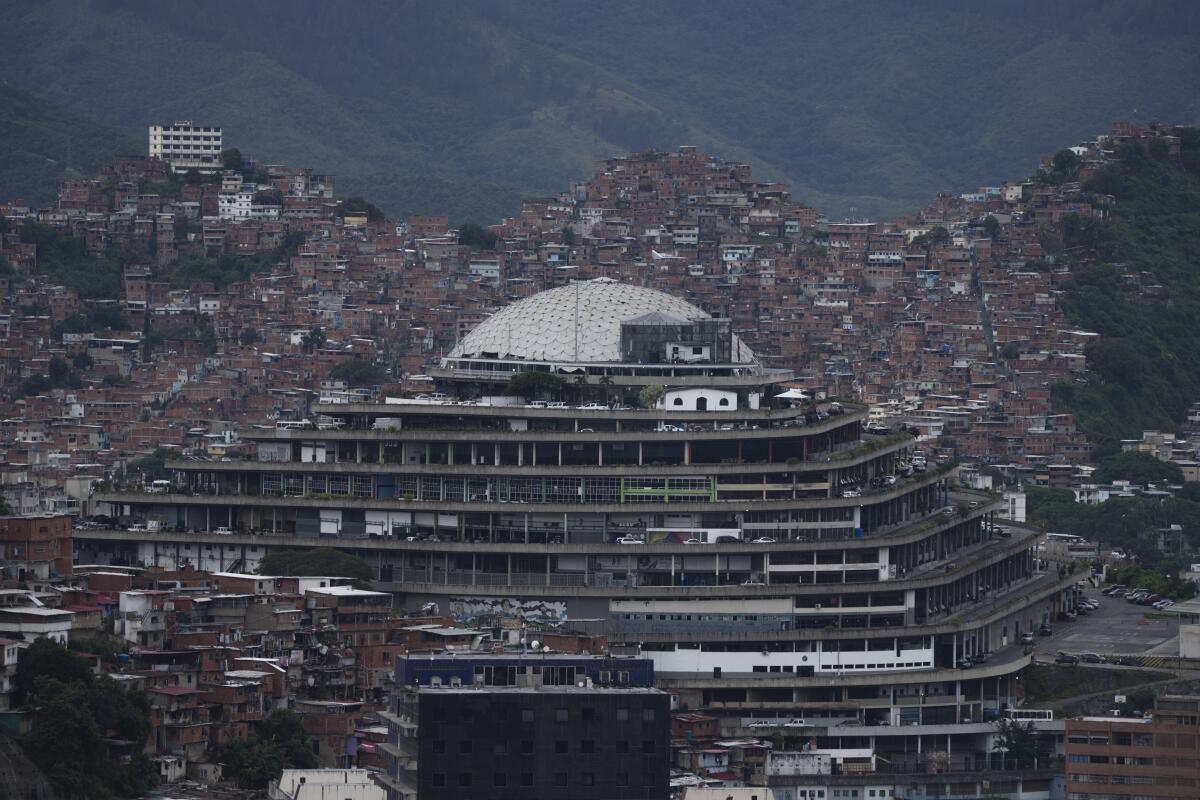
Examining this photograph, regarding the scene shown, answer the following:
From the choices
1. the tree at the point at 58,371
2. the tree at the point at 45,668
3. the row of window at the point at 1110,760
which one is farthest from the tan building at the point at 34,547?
the tree at the point at 58,371

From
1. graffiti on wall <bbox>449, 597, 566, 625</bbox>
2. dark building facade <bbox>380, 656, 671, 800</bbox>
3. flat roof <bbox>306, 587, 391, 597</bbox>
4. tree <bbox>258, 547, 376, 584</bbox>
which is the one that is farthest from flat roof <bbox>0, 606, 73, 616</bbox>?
graffiti on wall <bbox>449, 597, 566, 625</bbox>

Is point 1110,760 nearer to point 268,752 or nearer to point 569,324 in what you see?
point 268,752

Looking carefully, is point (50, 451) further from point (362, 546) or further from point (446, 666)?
point (446, 666)

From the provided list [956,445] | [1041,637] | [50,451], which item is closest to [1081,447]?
[956,445]

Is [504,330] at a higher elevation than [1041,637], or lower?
higher

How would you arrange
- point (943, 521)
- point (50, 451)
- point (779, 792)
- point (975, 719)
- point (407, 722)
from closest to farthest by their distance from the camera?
point (407, 722) → point (779, 792) → point (975, 719) → point (943, 521) → point (50, 451)

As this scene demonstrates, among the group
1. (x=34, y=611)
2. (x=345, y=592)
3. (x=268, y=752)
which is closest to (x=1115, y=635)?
(x=345, y=592)

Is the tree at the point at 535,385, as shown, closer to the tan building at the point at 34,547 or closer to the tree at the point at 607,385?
the tree at the point at 607,385

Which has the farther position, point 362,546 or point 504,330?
point 504,330
